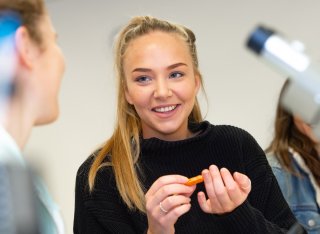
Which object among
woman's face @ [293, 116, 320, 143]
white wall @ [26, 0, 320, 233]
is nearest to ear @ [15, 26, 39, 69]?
woman's face @ [293, 116, 320, 143]

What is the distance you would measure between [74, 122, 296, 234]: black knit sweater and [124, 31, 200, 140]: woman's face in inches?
2.3

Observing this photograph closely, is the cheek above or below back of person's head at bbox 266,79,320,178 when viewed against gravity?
above

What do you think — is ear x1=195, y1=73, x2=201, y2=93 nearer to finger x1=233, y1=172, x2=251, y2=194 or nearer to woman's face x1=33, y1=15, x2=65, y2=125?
finger x1=233, y1=172, x2=251, y2=194

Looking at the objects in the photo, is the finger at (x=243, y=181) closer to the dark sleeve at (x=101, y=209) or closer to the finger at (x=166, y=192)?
the finger at (x=166, y=192)

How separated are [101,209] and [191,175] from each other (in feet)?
0.70

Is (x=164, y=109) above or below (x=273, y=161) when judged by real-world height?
above

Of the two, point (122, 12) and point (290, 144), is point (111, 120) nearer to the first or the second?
point (122, 12)

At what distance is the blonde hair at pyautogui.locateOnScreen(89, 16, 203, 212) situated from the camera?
1.10 meters

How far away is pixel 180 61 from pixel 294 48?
0.67m

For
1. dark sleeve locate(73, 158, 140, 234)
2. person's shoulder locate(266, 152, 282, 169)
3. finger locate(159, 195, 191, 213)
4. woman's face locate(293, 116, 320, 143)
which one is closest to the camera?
woman's face locate(293, 116, 320, 143)

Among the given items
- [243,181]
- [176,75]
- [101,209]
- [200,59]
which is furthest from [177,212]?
[200,59]

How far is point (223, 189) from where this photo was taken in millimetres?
921

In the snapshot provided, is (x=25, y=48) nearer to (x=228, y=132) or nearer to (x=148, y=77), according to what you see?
(x=148, y=77)

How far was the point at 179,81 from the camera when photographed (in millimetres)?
1127
